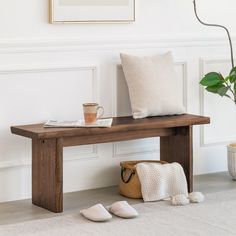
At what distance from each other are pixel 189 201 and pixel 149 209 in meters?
0.30

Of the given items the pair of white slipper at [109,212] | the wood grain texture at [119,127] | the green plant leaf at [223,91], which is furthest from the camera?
the green plant leaf at [223,91]

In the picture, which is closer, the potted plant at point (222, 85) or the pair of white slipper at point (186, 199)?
the pair of white slipper at point (186, 199)

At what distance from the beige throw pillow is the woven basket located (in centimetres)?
36

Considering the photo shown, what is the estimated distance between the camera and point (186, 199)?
470 centimetres

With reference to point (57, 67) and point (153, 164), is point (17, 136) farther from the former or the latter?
point (153, 164)

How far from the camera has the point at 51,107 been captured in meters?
4.95

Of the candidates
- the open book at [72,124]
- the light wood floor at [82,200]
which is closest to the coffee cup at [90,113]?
the open book at [72,124]

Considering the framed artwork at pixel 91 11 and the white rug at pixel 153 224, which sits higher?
the framed artwork at pixel 91 11

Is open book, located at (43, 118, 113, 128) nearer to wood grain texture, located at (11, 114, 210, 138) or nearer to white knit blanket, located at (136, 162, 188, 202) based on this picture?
wood grain texture, located at (11, 114, 210, 138)

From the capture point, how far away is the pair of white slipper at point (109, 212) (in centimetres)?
429

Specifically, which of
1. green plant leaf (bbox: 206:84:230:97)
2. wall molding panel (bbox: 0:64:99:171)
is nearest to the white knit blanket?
wall molding panel (bbox: 0:64:99:171)

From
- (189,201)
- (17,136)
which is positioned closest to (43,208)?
(17,136)

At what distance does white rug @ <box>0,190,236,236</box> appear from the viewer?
4.09 metres

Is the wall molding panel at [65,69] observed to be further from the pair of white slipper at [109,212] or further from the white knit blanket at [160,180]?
the pair of white slipper at [109,212]
